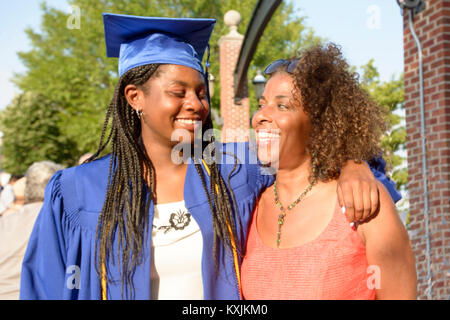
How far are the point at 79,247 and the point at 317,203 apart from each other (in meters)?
1.06

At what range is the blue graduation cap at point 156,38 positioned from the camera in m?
2.41

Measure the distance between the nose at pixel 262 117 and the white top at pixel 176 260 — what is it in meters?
0.55

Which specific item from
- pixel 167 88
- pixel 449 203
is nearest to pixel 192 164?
pixel 167 88

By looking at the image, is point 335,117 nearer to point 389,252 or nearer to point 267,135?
point 267,135

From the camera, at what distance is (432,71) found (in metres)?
4.38

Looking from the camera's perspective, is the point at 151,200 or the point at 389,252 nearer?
the point at 389,252

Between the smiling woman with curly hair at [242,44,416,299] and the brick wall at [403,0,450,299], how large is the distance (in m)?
2.16

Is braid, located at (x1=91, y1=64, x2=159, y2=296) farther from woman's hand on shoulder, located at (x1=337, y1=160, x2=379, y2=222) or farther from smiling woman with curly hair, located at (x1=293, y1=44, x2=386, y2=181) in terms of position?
woman's hand on shoulder, located at (x1=337, y1=160, x2=379, y2=222)

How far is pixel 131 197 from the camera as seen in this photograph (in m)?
2.33

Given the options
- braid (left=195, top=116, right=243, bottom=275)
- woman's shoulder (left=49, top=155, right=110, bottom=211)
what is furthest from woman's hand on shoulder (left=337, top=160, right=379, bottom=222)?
woman's shoulder (left=49, top=155, right=110, bottom=211)

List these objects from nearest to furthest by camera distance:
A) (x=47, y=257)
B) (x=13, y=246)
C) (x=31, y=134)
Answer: (x=47, y=257)
(x=13, y=246)
(x=31, y=134)

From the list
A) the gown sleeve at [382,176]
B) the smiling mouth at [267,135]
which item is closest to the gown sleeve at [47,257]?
the smiling mouth at [267,135]

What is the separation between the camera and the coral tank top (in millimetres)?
2078

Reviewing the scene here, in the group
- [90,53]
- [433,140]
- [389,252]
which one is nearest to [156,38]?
[389,252]
